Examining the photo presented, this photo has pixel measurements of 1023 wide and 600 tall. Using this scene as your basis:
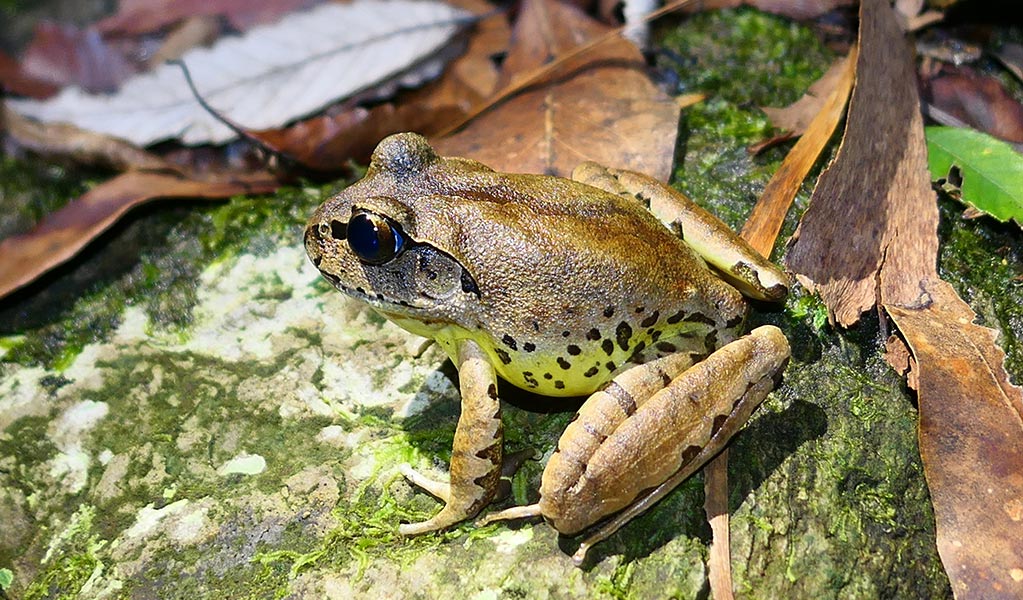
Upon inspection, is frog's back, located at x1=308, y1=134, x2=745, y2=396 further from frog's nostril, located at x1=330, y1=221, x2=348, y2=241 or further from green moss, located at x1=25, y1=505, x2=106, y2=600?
green moss, located at x1=25, y1=505, x2=106, y2=600

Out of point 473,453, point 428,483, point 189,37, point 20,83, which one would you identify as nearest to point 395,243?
point 473,453

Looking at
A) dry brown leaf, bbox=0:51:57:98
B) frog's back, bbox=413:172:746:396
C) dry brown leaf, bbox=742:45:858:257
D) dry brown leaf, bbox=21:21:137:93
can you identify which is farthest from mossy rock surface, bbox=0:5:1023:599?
dry brown leaf, bbox=21:21:137:93

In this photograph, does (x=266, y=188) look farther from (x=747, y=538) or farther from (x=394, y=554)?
(x=747, y=538)

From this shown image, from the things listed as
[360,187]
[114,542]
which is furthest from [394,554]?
[360,187]

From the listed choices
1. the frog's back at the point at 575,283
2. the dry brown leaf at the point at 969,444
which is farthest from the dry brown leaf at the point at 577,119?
the dry brown leaf at the point at 969,444

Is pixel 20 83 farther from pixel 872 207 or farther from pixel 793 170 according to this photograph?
pixel 872 207

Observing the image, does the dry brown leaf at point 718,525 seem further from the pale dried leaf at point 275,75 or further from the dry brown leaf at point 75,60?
the dry brown leaf at point 75,60
